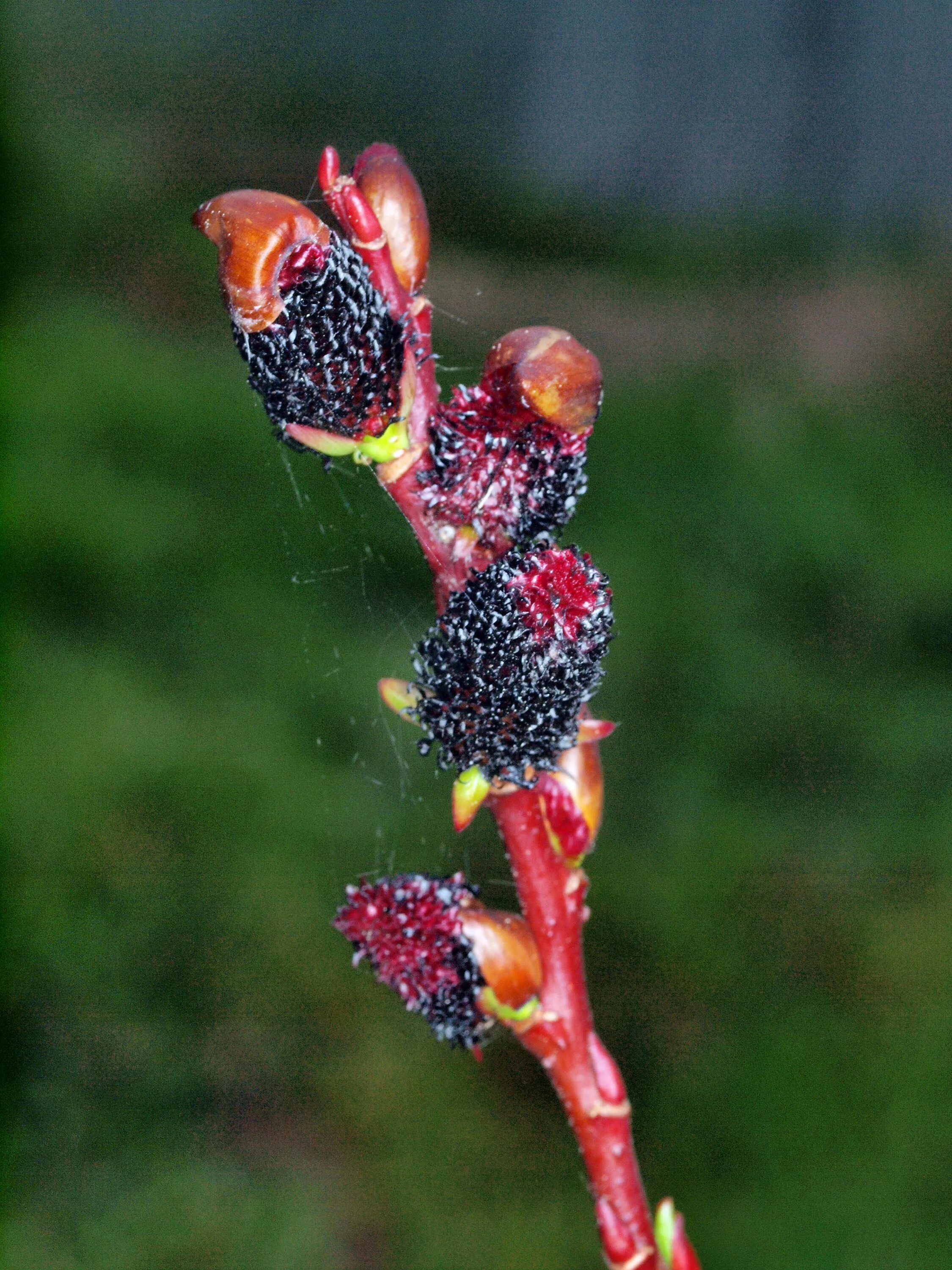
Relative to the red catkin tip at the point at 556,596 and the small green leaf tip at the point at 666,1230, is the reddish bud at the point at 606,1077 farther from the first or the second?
the red catkin tip at the point at 556,596

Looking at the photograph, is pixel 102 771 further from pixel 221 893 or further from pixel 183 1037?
pixel 183 1037

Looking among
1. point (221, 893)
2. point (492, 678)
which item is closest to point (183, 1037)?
point (221, 893)

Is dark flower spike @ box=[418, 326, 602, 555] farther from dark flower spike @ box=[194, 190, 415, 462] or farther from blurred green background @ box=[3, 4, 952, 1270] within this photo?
blurred green background @ box=[3, 4, 952, 1270]

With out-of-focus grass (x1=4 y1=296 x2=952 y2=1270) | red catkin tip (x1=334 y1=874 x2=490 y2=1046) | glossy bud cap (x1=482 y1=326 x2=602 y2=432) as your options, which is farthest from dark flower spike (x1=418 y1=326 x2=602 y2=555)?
out-of-focus grass (x1=4 y1=296 x2=952 y2=1270)

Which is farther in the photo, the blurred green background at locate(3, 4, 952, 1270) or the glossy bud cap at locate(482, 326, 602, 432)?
the blurred green background at locate(3, 4, 952, 1270)

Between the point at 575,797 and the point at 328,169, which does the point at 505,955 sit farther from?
the point at 328,169

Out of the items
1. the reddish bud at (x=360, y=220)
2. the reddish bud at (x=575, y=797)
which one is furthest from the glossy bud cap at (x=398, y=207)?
the reddish bud at (x=575, y=797)
